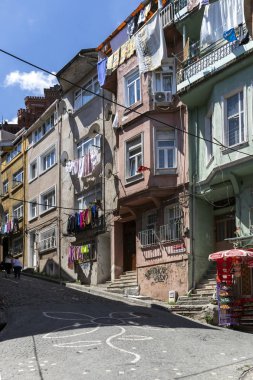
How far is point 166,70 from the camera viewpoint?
24547 mm

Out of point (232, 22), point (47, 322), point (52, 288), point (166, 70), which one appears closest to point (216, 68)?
point (232, 22)

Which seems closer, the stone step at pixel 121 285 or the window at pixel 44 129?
the stone step at pixel 121 285

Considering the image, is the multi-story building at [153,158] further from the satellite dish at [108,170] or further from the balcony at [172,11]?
the satellite dish at [108,170]

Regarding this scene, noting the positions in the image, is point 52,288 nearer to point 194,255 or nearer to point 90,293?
point 90,293

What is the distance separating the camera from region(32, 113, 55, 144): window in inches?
1484

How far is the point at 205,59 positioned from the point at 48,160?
62.1 ft

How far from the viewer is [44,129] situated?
39344mm

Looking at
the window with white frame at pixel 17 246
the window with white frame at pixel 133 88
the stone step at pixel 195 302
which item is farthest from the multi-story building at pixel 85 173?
the window with white frame at pixel 17 246

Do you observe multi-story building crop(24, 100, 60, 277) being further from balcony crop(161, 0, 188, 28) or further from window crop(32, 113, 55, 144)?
balcony crop(161, 0, 188, 28)

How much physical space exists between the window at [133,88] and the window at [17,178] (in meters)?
18.8

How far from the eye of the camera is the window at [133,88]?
84.5ft

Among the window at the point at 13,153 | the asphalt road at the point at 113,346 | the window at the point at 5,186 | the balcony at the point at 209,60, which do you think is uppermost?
the window at the point at 13,153

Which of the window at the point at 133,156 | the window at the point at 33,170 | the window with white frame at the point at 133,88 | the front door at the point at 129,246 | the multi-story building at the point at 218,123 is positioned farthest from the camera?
the window at the point at 33,170

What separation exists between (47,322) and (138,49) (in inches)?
523
